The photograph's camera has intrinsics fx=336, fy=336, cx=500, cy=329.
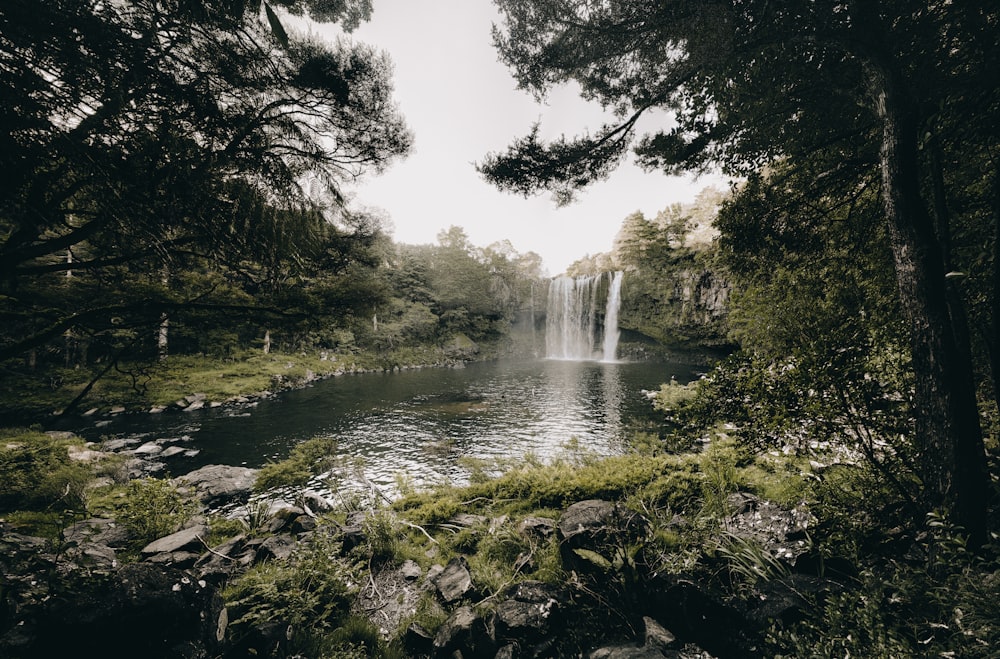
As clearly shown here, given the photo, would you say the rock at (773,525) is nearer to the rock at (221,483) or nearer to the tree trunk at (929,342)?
the tree trunk at (929,342)

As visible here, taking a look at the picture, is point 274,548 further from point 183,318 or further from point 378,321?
point 378,321

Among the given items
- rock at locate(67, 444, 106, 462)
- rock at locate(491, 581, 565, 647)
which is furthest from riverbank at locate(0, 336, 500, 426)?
rock at locate(491, 581, 565, 647)

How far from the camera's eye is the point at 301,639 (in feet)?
9.33

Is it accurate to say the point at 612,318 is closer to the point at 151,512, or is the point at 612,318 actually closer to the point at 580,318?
the point at 580,318

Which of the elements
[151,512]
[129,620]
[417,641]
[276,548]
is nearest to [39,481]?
[151,512]

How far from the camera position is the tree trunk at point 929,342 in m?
2.48

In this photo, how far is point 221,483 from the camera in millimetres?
7625

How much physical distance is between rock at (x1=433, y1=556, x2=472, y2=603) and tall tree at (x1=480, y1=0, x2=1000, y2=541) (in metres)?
4.00

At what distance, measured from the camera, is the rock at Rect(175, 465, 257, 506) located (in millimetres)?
7164

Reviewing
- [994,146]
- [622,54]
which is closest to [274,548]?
[622,54]

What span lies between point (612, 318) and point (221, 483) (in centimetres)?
3256

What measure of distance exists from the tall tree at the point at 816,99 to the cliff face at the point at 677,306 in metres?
21.5

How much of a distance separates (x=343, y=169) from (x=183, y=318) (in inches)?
116

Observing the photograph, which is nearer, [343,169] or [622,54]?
[622,54]
